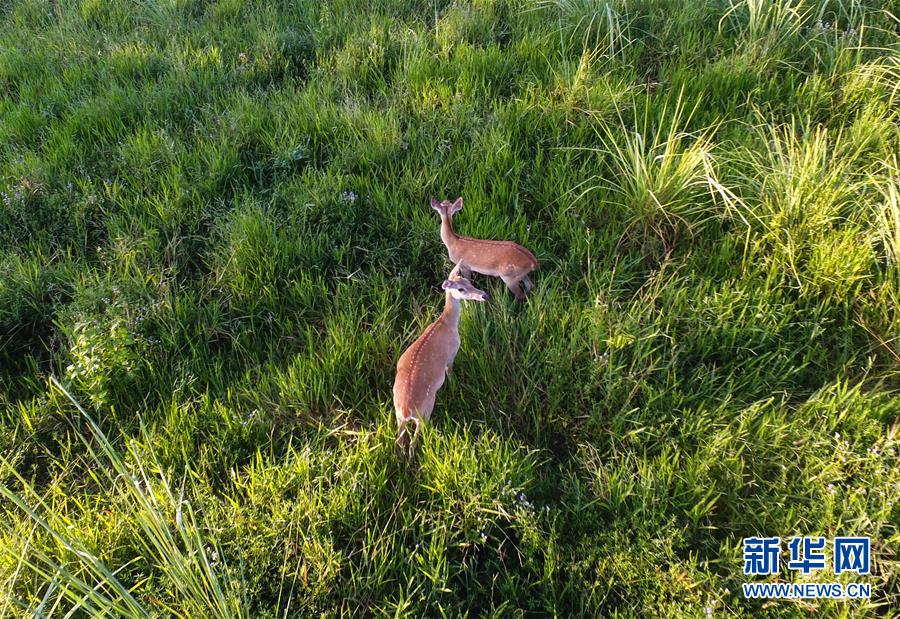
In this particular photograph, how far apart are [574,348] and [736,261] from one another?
1065 millimetres

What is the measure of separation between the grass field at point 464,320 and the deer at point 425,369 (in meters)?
0.09

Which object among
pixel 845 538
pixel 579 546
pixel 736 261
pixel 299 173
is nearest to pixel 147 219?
pixel 299 173

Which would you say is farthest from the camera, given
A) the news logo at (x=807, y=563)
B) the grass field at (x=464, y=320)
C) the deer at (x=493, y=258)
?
the deer at (x=493, y=258)

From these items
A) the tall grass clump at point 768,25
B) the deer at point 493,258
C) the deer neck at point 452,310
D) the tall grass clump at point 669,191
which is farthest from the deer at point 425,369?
the tall grass clump at point 768,25

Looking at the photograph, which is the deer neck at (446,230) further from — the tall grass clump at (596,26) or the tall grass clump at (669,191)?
the tall grass clump at (596,26)

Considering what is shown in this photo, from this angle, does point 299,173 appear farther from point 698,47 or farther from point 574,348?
point 698,47

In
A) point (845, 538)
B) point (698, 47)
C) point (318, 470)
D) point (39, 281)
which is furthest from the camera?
point (698, 47)

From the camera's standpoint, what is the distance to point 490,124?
3.90 m

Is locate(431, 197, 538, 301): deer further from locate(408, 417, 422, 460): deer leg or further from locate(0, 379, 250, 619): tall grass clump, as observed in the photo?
locate(0, 379, 250, 619): tall grass clump

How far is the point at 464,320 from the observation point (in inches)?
115

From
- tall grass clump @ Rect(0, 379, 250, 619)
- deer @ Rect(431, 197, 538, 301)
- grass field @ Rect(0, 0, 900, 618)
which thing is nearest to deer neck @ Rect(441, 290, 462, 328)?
grass field @ Rect(0, 0, 900, 618)

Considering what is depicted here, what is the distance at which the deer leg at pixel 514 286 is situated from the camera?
9.77ft

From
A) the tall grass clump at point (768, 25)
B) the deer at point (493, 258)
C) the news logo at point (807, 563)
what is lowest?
the news logo at point (807, 563)

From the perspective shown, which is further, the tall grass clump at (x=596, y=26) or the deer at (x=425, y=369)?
the tall grass clump at (x=596, y=26)
